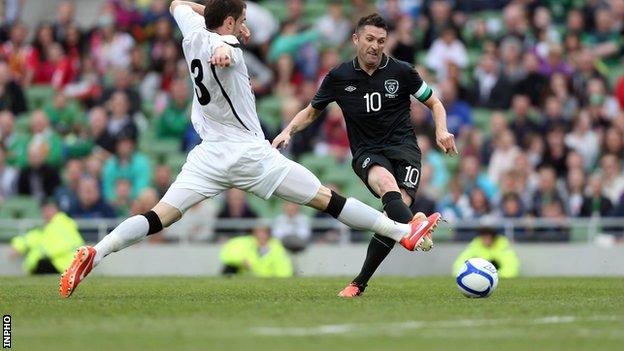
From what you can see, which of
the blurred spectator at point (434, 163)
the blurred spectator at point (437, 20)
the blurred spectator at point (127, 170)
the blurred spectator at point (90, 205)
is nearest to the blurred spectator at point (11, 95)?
the blurred spectator at point (127, 170)

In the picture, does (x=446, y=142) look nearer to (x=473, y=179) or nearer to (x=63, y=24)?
(x=473, y=179)

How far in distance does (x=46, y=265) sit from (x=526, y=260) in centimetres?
702

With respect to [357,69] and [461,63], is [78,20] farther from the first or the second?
[357,69]

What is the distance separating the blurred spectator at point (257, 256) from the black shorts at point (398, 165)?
7.65 meters

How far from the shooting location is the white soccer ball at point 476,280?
39.8 ft

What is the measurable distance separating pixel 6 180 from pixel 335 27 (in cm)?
642

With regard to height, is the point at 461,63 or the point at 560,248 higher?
the point at 461,63

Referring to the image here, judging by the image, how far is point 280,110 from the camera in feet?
78.0

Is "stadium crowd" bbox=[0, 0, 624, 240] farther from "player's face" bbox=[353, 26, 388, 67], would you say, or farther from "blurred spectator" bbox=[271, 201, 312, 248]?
"player's face" bbox=[353, 26, 388, 67]

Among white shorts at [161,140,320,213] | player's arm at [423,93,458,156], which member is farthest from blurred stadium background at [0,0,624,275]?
white shorts at [161,140,320,213]

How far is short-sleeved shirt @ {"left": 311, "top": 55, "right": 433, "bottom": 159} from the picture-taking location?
12.8 m

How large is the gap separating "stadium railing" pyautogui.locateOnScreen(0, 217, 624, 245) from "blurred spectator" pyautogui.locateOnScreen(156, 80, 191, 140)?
268 centimetres

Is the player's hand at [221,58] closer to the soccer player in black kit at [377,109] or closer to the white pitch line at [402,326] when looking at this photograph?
the soccer player in black kit at [377,109]

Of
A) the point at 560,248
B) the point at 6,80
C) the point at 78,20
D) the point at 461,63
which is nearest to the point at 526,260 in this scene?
the point at 560,248
